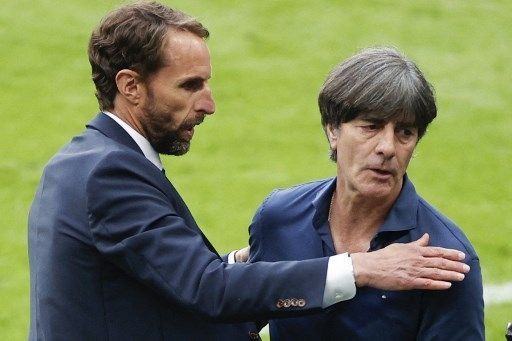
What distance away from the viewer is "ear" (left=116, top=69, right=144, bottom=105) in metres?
4.14

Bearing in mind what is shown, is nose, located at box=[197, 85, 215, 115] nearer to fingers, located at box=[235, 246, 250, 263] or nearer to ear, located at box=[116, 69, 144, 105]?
ear, located at box=[116, 69, 144, 105]

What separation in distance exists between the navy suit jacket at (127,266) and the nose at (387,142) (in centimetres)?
37

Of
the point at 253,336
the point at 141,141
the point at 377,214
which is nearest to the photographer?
the point at 141,141

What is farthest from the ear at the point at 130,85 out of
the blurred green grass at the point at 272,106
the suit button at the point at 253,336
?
the blurred green grass at the point at 272,106

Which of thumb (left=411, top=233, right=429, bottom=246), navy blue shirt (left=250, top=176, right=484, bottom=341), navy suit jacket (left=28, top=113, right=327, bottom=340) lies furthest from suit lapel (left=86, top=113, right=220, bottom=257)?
thumb (left=411, top=233, right=429, bottom=246)

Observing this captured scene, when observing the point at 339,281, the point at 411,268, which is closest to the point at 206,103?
the point at 339,281

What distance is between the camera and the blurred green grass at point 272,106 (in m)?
8.88

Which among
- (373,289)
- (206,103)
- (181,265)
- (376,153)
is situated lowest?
(373,289)

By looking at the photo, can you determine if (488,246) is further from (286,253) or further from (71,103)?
(286,253)

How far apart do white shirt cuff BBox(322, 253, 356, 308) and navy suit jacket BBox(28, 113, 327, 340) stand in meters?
0.02

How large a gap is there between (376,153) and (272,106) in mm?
6322

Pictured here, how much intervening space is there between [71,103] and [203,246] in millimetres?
6603

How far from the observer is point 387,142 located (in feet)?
13.4

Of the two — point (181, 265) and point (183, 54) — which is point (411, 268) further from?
point (183, 54)
